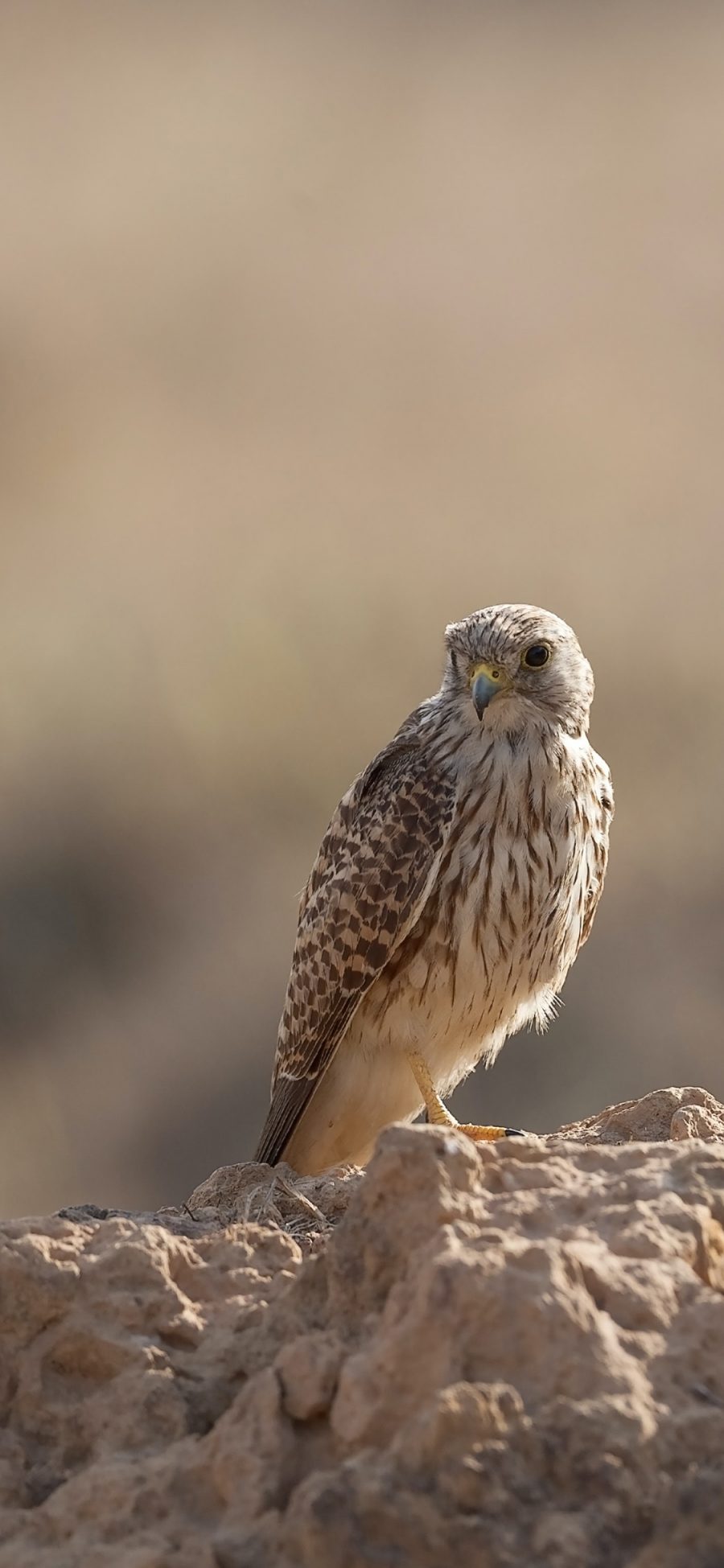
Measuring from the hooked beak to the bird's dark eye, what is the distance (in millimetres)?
78

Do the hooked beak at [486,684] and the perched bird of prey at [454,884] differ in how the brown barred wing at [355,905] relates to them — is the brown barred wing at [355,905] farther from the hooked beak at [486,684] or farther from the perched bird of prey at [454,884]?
the hooked beak at [486,684]

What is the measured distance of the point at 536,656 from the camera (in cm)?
534

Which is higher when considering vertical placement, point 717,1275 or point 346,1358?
point 717,1275

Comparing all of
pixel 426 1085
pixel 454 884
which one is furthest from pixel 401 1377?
pixel 426 1085

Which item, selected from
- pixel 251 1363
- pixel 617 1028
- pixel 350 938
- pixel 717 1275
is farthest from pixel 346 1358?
pixel 617 1028

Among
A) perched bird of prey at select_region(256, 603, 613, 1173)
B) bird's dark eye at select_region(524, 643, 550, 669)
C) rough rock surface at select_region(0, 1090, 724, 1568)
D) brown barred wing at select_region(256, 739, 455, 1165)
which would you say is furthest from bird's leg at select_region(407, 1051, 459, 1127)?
rough rock surface at select_region(0, 1090, 724, 1568)

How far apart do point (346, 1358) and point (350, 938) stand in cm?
305

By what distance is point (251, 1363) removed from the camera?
2.60 m

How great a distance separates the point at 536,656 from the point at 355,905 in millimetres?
845

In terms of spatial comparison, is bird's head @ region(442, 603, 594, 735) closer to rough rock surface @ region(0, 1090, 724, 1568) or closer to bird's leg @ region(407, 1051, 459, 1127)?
bird's leg @ region(407, 1051, 459, 1127)

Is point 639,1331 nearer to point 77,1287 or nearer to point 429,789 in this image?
point 77,1287

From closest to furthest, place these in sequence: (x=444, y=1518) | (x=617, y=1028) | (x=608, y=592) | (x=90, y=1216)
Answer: (x=444, y=1518) < (x=90, y=1216) < (x=617, y=1028) < (x=608, y=592)

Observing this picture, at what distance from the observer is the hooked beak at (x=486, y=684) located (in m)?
5.22

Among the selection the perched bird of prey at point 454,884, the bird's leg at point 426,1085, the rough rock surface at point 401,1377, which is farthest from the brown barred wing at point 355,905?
the rough rock surface at point 401,1377
